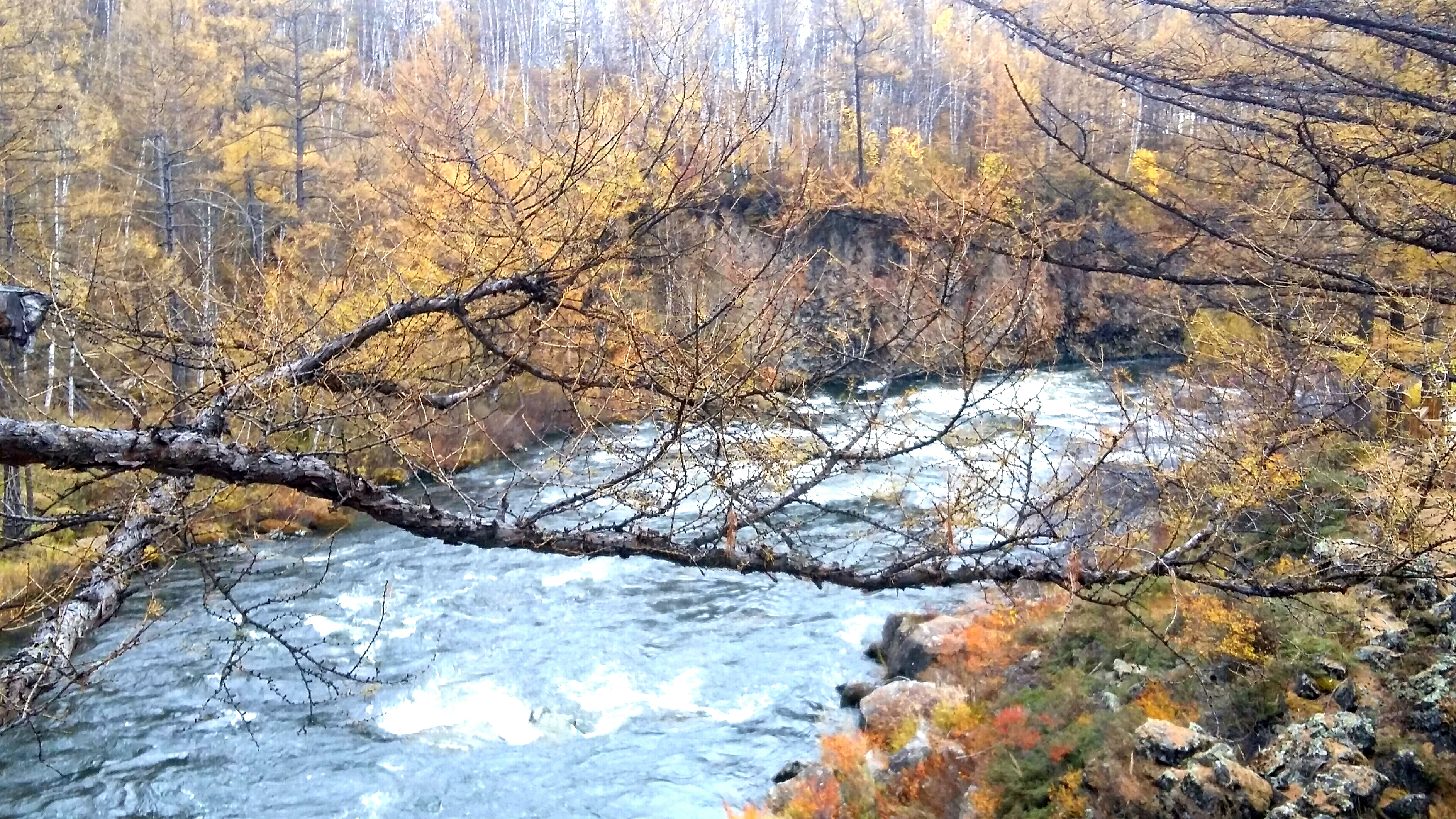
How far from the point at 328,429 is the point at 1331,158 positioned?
4.32 m

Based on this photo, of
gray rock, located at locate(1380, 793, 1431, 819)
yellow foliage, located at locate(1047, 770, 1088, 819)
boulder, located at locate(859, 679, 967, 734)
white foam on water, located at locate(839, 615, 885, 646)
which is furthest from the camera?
white foam on water, located at locate(839, 615, 885, 646)

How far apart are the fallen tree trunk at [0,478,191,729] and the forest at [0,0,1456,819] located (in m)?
0.03

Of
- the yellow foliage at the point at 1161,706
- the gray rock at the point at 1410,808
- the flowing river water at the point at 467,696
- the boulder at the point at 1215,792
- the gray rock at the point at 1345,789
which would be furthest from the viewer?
the flowing river water at the point at 467,696

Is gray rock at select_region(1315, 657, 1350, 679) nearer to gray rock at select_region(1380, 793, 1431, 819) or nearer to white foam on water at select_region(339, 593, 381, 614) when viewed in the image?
gray rock at select_region(1380, 793, 1431, 819)

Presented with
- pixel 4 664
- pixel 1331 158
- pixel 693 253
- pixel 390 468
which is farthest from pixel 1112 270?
pixel 390 468

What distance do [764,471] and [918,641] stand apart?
23.9ft

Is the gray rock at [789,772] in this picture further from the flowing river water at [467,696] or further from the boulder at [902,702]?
the boulder at [902,702]

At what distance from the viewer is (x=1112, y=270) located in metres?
4.66

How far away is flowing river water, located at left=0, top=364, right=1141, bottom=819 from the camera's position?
7695mm

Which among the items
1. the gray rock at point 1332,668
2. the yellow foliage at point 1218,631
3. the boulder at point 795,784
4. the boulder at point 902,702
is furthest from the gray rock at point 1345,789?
the boulder at point 902,702

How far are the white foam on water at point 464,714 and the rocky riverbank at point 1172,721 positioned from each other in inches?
106

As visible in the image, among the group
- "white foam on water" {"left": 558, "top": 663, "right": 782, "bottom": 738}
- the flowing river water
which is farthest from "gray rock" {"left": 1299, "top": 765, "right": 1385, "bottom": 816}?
"white foam on water" {"left": 558, "top": 663, "right": 782, "bottom": 738}

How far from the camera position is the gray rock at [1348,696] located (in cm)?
518

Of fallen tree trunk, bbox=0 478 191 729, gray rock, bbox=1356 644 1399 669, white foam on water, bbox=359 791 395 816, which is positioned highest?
fallen tree trunk, bbox=0 478 191 729
